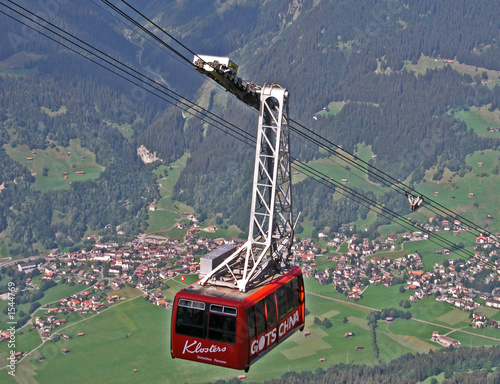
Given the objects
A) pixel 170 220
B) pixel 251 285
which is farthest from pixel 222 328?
pixel 170 220

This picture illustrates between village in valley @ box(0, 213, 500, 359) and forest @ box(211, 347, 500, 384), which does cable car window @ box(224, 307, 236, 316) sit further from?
village in valley @ box(0, 213, 500, 359)

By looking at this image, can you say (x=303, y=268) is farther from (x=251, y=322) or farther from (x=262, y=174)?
(x=251, y=322)

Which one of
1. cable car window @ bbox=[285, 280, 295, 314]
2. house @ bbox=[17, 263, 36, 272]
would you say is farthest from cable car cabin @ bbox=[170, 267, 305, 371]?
house @ bbox=[17, 263, 36, 272]

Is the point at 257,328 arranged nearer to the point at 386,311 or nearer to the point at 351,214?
the point at 386,311

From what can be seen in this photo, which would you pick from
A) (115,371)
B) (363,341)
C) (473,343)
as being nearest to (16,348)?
(115,371)

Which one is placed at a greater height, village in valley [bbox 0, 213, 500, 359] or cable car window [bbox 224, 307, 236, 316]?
village in valley [bbox 0, 213, 500, 359]

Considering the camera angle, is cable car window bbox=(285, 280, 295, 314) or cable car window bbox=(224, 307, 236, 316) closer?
Result: cable car window bbox=(224, 307, 236, 316)

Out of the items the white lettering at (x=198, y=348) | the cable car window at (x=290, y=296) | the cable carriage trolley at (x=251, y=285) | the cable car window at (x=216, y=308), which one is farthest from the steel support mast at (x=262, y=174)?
the white lettering at (x=198, y=348)

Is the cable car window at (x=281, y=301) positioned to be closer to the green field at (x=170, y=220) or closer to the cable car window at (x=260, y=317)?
the cable car window at (x=260, y=317)
